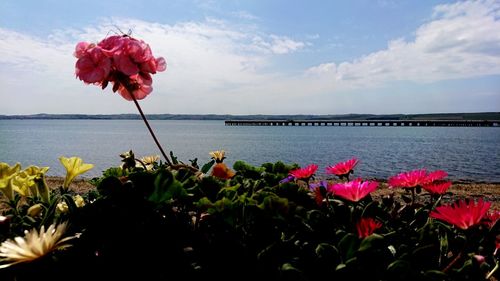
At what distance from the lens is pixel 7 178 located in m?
1.24

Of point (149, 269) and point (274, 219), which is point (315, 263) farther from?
point (149, 269)

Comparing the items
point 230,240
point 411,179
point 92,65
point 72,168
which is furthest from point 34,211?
point 411,179

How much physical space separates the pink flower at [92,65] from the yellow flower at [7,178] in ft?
1.21

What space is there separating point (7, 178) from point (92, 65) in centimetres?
45

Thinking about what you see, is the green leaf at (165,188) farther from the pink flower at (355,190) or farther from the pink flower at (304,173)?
the pink flower at (304,173)

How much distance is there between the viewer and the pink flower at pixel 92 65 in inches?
55.2

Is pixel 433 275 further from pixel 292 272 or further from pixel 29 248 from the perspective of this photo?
pixel 29 248

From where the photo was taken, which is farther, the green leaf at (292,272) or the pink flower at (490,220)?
the pink flower at (490,220)

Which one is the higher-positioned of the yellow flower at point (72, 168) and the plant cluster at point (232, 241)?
the yellow flower at point (72, 168)

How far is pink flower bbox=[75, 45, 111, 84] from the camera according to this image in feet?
4.60

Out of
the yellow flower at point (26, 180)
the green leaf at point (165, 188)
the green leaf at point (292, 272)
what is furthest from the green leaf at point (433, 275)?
the yellow flower at point (26, 180)

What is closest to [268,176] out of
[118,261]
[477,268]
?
[118,261]

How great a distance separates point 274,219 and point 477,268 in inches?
17.5

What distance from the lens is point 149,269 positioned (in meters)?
0.98
